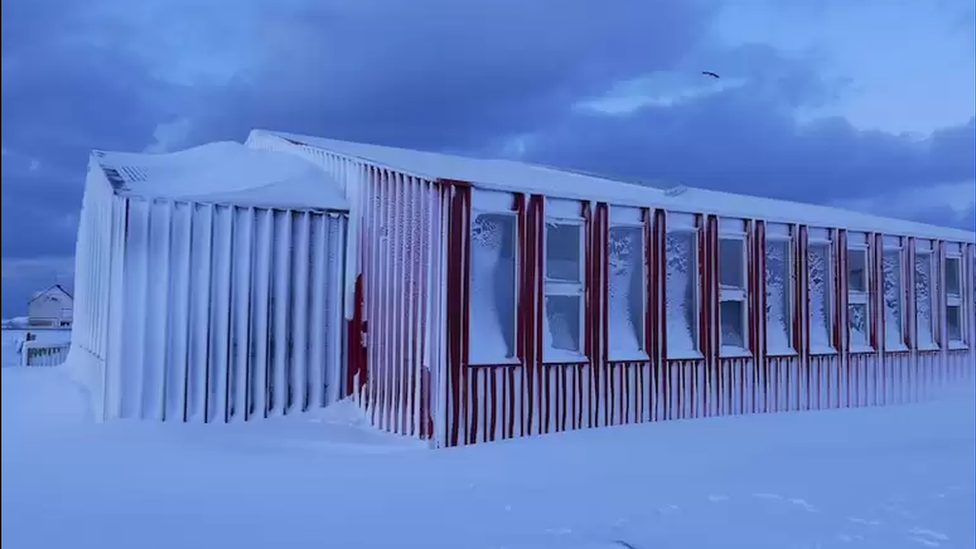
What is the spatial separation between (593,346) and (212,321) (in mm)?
4704

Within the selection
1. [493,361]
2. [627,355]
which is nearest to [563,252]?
[627,355]

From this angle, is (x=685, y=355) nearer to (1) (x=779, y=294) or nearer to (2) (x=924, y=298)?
(1) (x=779, y=294)

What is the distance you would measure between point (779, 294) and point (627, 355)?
11.0ft

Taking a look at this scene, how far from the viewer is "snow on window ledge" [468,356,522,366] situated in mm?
8461

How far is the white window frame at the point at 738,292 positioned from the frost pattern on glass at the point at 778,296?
59 cm

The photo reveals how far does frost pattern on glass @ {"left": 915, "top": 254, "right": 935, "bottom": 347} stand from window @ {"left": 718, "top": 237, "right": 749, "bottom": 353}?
4.72 meters

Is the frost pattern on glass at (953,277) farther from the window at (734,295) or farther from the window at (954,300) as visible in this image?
the window at (734,295)

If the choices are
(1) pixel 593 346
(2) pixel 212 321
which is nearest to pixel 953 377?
(1) pixel 593 346

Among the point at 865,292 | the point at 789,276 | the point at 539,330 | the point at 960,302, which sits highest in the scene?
the point at 789,276

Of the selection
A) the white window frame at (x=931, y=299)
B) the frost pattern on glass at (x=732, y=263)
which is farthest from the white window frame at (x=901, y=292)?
the frost pattern on glass at (x=732, y=263)

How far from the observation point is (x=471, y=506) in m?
5.87

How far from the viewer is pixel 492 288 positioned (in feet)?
28.9

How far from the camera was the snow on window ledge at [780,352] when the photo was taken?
11305 millimetres

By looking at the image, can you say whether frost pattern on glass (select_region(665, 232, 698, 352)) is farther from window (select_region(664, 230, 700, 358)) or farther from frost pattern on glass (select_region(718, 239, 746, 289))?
frost pattern on glass (select_region(718, 239, 746, 289))
